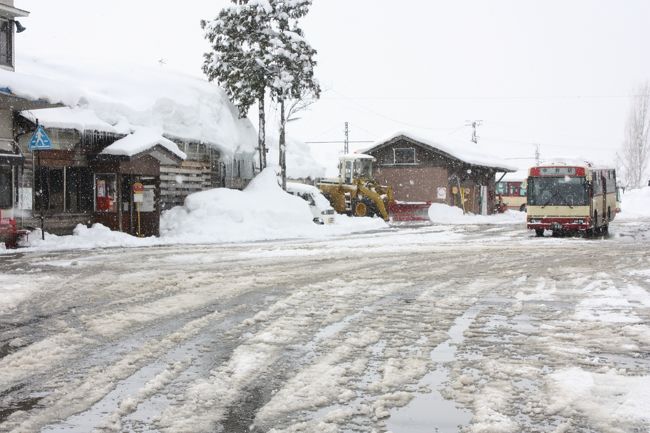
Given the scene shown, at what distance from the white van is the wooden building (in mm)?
16977

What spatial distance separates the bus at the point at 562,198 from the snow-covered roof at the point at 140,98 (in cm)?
1417

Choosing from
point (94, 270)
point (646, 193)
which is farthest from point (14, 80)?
point (646, 193)

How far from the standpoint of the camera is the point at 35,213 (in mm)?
23375

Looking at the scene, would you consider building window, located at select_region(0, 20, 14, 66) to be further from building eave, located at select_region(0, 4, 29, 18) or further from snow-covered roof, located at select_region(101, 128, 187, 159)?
snow-covered roof, located at select_region(101, 128, 187, 159)

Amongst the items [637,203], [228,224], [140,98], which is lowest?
[228,224]

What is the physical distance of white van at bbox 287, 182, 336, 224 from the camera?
1324 inches

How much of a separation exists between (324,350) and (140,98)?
81.7 ft

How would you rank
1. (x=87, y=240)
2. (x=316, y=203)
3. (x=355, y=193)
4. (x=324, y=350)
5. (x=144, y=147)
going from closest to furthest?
(x=324, y=350) → (x=87, y=240) → (x=144, y=147) → (x=316, y=203) → (x=355, y=193)

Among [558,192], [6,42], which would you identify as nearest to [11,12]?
[6,42]

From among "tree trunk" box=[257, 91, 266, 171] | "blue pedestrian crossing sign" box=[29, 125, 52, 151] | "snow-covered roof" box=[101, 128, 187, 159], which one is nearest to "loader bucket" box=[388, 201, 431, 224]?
"tree trunk" box=[257, 91, 266, 171]

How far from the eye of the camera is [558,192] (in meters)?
27.7

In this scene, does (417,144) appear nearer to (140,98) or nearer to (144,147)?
(140,98)

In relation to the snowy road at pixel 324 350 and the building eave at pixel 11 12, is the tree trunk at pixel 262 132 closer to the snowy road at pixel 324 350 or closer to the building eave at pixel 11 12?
the building eave at pixel 11 12

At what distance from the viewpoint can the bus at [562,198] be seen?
1074 inches
